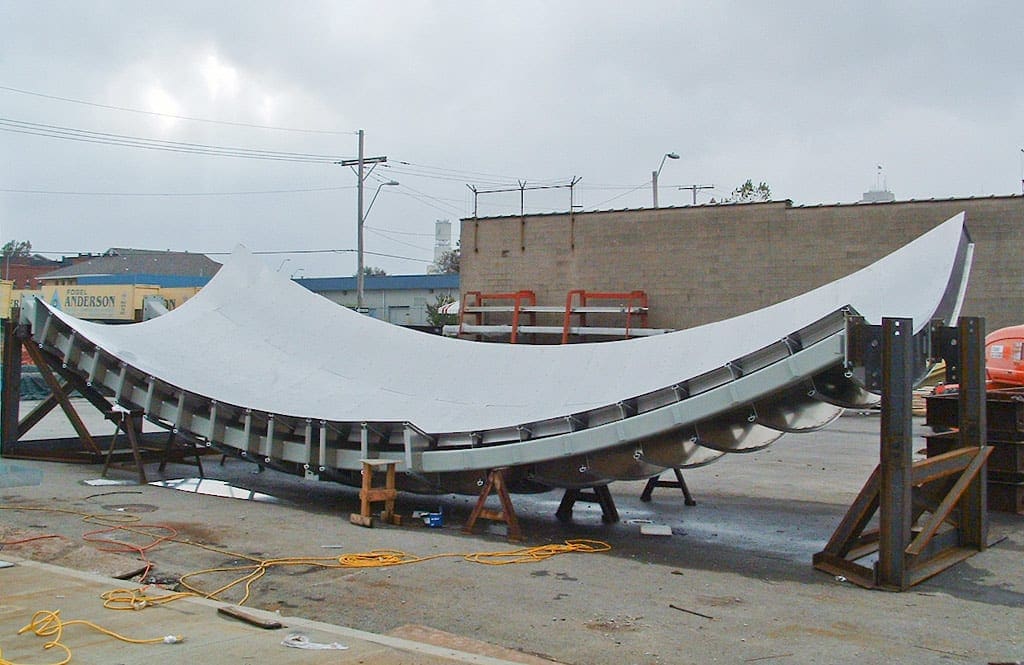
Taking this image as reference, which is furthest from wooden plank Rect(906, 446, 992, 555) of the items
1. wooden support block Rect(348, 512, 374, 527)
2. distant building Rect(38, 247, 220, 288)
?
distant building Rect(38, 247, 220, 288)

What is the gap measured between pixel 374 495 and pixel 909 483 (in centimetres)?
561

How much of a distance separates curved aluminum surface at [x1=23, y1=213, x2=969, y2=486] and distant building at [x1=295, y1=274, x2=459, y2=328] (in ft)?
Answer: 141

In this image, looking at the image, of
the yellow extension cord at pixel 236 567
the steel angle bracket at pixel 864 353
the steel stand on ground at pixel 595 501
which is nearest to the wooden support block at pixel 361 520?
the yellow extension cord at pixel 236 567

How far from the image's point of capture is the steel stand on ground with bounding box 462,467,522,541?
9.70 meters

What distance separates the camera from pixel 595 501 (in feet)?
36.0

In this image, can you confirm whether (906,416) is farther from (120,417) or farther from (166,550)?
(120,417)

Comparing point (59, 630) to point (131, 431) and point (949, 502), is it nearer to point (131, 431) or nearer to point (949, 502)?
point (949, 502)

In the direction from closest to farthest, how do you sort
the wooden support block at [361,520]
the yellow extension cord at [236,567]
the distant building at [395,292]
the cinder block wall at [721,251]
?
the yellow extension cord at [236,567] → the wooden support block at [361,520] → the cinder block wall at [721,251] → the distant building at [395,292]

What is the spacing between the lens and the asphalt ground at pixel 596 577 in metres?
6.09

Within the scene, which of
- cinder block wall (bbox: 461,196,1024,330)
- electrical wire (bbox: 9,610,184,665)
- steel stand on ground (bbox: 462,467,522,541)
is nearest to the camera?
electrical wire (bbox: 9,610,184,665)

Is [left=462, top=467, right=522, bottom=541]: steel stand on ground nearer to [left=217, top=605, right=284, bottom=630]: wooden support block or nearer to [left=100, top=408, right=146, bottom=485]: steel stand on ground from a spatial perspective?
[left=217, top=605, right=284, bottom=630]: wooden support block

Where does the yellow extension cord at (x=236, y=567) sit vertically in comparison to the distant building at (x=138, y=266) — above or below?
below

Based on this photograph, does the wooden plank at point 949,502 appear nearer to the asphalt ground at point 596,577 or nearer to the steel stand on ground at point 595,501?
the asphalt ground at point 596,577

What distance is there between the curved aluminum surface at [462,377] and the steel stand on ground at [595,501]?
115cm
